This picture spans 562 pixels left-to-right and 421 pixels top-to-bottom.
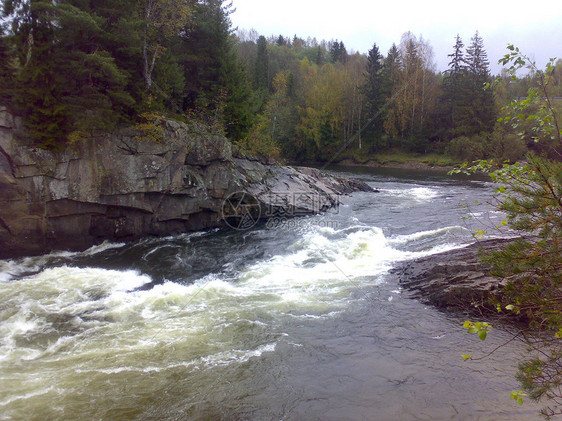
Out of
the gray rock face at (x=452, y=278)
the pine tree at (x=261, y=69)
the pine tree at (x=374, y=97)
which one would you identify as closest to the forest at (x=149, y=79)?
the gray rock face at (x=452, y=278)

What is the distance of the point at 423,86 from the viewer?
5419cm

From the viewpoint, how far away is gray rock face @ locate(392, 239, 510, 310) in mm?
9781

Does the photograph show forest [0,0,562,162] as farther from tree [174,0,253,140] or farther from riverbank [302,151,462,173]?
riverbank [302,151,462,173]

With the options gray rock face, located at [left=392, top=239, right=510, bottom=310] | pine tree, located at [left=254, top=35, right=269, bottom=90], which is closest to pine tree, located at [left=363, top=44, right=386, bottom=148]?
pine tree, located at [left=254, top=35, right=269, bottom=90]

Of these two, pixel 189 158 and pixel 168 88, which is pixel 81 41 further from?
pixel 189 158

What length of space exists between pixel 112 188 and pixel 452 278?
1309 centimetres

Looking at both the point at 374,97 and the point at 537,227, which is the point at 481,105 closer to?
the point at 374,97

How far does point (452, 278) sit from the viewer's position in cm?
1076

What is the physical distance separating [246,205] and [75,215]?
7.84 metres

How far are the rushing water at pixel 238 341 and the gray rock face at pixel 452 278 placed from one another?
47cm

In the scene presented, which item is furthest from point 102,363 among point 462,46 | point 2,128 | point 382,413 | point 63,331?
point 462,46

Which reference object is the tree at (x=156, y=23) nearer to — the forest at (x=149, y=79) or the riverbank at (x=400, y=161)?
the forest at (x=149, y=79)

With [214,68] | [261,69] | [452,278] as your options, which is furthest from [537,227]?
[261,69]

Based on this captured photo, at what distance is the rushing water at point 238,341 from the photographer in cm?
667
